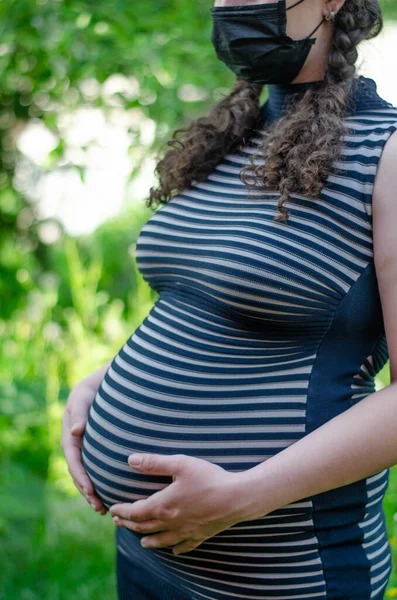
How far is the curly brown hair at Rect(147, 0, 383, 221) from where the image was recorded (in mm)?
1387

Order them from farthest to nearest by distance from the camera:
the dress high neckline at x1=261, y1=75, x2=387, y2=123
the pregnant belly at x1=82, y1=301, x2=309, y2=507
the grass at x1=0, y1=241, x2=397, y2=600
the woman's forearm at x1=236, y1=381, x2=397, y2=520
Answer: the grass at x1=0, y1=241, x2=397, y2=600 < the dress high neckline at x1=261, y1=75, x2=387, y2=123 < the pregnant belly at x1=82, y1=301, x2=309, y2=507 < the woman's forearm at x1=236, y1=381, x2=397, y2=520

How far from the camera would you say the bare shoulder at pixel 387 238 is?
1278 mm

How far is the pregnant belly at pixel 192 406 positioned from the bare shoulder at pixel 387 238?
0.67 ft

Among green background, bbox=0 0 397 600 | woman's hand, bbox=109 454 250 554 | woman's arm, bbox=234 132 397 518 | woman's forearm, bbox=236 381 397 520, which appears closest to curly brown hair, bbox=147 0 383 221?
woman's arm, bbox=234 132 397 518

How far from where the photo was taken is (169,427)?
1441mm

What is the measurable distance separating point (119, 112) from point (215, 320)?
76.8 inches

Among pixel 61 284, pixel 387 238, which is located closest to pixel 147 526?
pixel 387 238

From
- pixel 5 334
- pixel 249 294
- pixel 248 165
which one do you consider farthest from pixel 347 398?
pixel 5 334

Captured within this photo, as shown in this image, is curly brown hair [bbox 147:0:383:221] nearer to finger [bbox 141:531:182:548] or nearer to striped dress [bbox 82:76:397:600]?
striped dress [bbox 82:76:397:600]

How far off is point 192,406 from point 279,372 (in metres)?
0.19

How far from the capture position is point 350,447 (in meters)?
1.26

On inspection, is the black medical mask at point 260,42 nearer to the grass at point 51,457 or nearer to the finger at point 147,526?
A: the finger at point 147,526

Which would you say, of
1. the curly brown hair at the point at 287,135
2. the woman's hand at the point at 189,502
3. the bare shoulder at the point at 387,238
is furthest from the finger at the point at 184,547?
the curly brown hair at the point at 287,135

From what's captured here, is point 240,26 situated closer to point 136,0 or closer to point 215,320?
point 215,320
